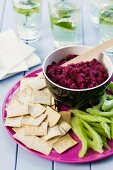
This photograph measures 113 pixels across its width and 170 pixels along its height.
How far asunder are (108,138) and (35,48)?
0.41 meters

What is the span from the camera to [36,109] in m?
0.85

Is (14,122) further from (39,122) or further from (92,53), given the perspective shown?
(92,53)

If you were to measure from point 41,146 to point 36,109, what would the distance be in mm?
93

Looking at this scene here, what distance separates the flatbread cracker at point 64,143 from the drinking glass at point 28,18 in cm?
45

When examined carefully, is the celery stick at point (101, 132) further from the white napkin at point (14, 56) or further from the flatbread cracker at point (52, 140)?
the white napkin at point (14, 56)

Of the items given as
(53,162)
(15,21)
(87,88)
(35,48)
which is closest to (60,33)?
(35,48)

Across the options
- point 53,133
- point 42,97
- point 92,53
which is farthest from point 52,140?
point 92,53

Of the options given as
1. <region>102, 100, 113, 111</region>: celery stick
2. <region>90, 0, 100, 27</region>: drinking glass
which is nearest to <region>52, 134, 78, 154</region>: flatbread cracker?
<region>102, 100, 113, 111</region>: celery stick

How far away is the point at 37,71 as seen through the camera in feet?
3.34

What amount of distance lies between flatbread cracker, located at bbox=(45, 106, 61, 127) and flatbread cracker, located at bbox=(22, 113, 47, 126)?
1 cm

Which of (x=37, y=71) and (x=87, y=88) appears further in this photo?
(x=37, y=71)

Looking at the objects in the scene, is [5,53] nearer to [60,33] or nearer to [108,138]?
[60,33]

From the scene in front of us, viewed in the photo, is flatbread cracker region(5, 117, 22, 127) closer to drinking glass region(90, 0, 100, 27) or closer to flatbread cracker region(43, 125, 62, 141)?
flatbread cracker region(43, 125, 62, 141)

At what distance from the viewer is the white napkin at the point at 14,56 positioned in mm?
1047
